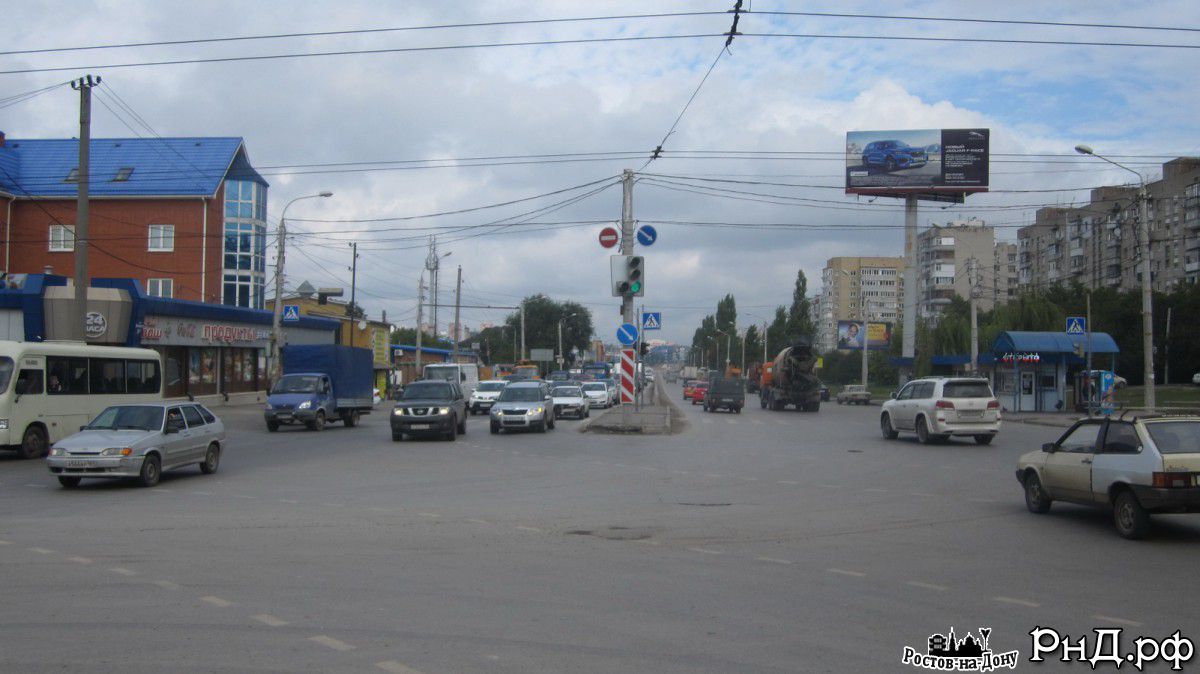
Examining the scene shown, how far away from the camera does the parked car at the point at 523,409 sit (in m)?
30.0

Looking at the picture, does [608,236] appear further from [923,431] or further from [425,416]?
[923,431]

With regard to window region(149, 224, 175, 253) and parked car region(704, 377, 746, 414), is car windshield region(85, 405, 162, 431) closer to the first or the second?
parked car region(704, 377, 746, 414)

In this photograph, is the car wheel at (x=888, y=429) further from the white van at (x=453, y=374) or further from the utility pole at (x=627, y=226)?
the white van at (x=453, y=374)

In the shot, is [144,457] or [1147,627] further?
[144,457]

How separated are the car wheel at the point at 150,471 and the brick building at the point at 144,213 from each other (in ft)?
130

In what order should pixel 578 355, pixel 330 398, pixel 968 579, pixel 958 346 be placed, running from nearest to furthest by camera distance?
1. pixel 968 579
2. pixel 330 398
3. pixel 958 346
4. pixel 578 355

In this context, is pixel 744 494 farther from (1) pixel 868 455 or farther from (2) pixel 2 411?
(2) pixel 2 411

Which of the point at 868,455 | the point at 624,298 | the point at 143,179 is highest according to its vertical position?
the point at 143,179

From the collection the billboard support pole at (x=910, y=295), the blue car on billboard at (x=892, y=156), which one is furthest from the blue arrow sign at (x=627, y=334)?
the blue car on billboard at (x=892, y=156)

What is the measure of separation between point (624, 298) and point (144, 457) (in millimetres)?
16176

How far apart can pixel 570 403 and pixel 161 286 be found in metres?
29.6

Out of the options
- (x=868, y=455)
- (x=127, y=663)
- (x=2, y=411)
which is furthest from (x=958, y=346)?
(x=127, y=663)

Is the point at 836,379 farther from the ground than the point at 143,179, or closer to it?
closer to it

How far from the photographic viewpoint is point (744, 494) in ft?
50.2
